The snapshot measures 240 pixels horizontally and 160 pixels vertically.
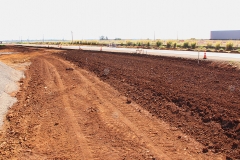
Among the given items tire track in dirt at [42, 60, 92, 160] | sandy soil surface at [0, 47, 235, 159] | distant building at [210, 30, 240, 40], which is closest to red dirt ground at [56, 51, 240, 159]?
sandy soil surface at [0, 47, 235, 159]

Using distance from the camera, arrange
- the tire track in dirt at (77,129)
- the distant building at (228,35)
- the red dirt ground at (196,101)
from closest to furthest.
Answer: the tire track in dirt at (77,129), the red dirt ground at (196,101), the distant building at (228,35)

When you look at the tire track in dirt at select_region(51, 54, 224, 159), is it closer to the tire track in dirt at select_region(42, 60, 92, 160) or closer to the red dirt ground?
the red dirt ground

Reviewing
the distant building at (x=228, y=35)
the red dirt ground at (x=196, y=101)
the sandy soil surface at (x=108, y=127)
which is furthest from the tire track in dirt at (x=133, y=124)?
the distant building at (x=228, y=35)

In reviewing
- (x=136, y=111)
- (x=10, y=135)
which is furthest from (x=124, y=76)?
(x=10, y=135)

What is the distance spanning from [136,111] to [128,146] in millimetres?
2615

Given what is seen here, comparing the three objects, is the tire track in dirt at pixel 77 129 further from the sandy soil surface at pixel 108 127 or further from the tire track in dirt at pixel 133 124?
the tire track in dirt at pixel 133 124

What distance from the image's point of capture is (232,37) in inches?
3319

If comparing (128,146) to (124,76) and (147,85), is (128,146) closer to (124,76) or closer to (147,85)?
(147,85)

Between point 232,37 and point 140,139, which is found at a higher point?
point 232,37

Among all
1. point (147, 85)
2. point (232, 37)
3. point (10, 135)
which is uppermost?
point (232, 37)

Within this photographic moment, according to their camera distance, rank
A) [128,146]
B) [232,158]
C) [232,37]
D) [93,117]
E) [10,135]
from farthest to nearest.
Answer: [232,37], [93,117], [10,135], [128,146], [232,158]

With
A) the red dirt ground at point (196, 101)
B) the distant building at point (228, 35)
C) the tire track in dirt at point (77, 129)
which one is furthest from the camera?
the distant building at point (228, 35)

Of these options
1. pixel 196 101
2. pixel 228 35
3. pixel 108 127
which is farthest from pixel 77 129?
pixel 228 35

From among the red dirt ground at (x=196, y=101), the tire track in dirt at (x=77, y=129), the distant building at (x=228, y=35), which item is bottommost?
the tire track in dirt at (x=77, y=129)
